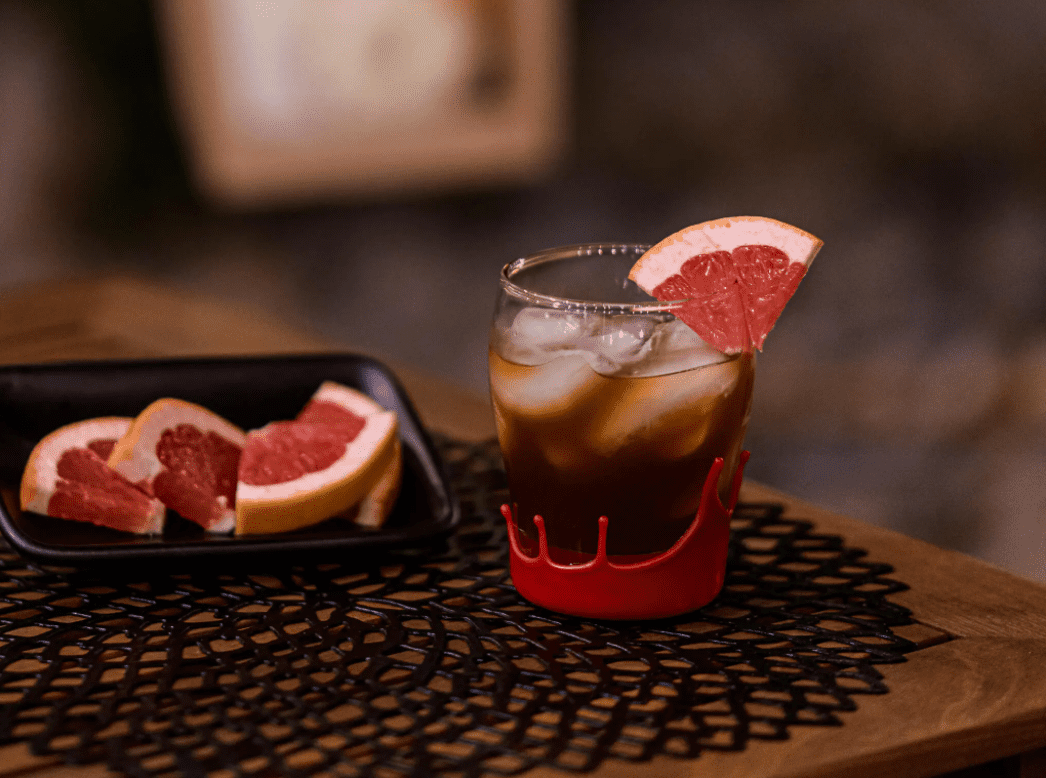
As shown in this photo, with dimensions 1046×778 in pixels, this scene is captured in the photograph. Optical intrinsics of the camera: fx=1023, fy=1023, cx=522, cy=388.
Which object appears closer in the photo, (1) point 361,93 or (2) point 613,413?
(2) point 613,413

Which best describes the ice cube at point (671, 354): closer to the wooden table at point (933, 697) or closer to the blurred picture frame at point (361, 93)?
the wooden table at point (933, 697)

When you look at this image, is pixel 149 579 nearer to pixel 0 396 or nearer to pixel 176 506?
pixel 176 506

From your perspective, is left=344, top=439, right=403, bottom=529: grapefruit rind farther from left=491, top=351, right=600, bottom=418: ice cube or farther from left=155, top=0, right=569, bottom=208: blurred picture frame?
left=155, top=0, right=569, bottom=208: blurred picture frame

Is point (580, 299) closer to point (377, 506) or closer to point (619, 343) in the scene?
point (619, 343)

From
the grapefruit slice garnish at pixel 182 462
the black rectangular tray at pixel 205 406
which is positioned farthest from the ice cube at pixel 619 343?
the grapefruit slice garnish at pixel 182 462

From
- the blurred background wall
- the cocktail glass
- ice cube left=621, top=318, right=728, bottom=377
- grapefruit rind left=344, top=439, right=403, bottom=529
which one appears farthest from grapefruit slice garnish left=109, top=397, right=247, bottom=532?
the blurred background wall

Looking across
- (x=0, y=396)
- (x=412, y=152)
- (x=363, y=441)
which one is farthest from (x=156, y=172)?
(x=363, y=441)

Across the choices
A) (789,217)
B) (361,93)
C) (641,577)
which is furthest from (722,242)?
(789,217)

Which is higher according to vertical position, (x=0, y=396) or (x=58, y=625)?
(x=0, y=396)
